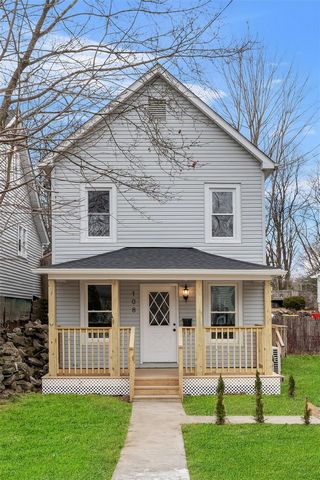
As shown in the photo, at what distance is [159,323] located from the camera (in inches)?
592

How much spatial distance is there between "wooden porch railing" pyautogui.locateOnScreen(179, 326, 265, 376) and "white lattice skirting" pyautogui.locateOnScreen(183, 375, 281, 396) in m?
0.27

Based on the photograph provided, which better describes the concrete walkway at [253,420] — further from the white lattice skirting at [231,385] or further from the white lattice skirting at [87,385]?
the white lattice skirting at [87,385]

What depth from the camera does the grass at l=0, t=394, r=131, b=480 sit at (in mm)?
6953

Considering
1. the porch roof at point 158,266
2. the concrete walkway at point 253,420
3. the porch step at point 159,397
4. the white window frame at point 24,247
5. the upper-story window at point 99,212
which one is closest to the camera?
the concrete walkway at point 253,420

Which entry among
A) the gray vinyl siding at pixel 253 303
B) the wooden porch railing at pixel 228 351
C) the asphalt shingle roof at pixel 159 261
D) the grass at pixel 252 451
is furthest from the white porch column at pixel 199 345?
the grass at pixel 252 451

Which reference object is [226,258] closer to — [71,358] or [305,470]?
[71,358]

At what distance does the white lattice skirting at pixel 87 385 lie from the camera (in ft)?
43.0

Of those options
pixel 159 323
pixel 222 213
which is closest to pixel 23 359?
pixel 159 323

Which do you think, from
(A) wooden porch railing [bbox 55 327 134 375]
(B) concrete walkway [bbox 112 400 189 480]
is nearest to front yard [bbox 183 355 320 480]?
(B) concrete walkway [bbox 112 400 189 480]

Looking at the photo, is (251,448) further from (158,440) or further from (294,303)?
(294,303)

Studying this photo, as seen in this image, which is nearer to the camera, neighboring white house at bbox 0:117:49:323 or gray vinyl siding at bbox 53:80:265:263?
gray vinyl siding at bbox 53:80:265:263

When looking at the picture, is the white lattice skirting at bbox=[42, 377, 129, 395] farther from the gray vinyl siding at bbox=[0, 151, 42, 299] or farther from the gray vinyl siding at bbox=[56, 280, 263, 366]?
the gray vinyl siding at bbox=[0, 151, 42, 299]

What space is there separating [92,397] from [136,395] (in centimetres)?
95

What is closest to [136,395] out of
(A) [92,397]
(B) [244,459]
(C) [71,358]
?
(A) [92,397]
